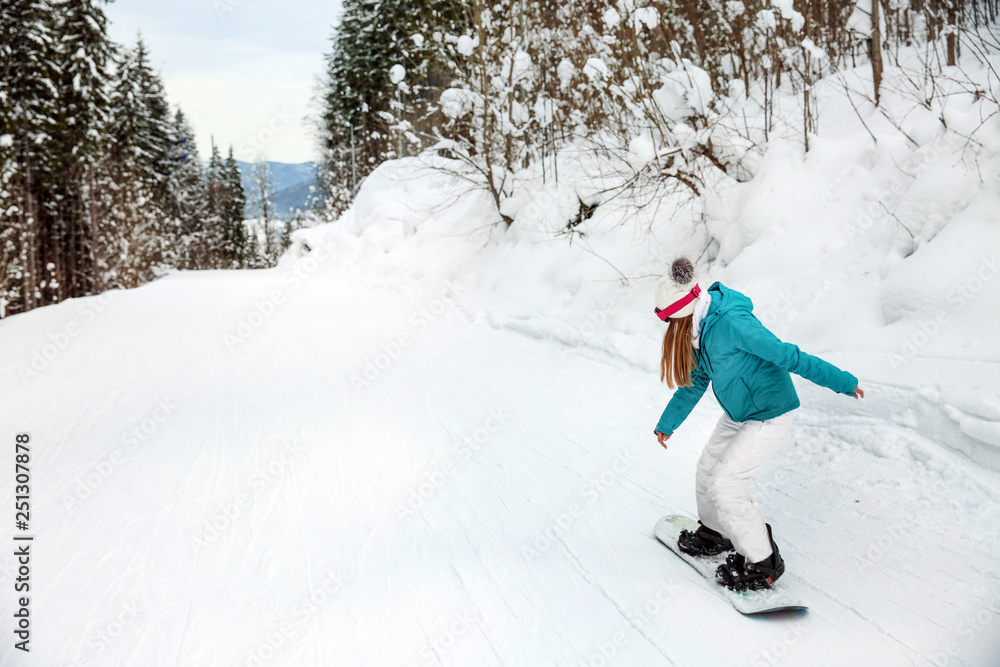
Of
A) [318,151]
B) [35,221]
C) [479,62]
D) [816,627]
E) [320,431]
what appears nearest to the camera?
[816,627]

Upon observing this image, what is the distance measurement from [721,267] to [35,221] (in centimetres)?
2457

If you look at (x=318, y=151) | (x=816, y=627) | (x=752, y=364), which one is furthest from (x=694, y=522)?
(x=318, y=151)

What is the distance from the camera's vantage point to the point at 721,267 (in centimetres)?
672

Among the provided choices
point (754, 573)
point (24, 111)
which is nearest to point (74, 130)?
point (24, 111)

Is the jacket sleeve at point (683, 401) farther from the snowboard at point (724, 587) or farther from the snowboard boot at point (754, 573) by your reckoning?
the snowboard boot at point (754, 573)

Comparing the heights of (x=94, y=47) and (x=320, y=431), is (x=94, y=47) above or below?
above

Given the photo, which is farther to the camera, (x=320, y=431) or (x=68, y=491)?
(x=320, y=431)

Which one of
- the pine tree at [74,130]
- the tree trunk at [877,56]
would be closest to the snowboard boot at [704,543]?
the tree trunk at [877,56]

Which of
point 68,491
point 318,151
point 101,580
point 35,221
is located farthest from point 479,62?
point 318,151

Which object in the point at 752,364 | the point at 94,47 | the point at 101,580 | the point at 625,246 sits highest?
the point at 94,47

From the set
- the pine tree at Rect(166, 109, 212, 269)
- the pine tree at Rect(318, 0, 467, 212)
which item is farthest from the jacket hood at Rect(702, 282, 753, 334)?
the pine tree at Rect(166, 109, 212, 269)

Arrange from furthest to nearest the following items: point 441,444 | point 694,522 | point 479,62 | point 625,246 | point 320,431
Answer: point 479,62
point 625,246
point 320,431
point 441,444
point 694,522

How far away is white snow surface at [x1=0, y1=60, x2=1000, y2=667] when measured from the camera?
2.54 metres

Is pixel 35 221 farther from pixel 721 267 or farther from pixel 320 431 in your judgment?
pixel 721 267
